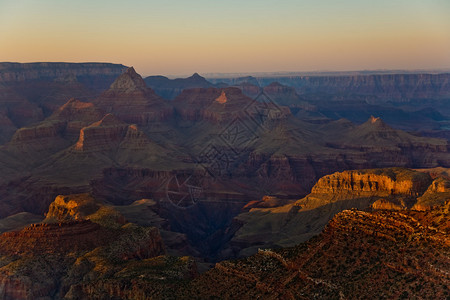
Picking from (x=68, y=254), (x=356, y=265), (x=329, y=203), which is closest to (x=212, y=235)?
(x=329, y=203)

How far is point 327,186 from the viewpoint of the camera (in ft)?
463

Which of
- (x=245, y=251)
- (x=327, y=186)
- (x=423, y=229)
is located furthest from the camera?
(x=327, y=186)

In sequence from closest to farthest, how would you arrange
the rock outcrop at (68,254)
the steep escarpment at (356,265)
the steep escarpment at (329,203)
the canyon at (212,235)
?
the steep escarpment at (356,265) < the canyon at (212,235) < the rock outcrop at (68,254) < the steep escarpment at (329,203)

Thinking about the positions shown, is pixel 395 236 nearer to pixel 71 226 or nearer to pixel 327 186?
pixel 71 226

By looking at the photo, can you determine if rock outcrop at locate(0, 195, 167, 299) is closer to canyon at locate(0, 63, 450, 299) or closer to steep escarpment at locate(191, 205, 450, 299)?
canyon at locate(0, 63, 450, 299)

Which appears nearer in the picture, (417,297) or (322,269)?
(417,297)

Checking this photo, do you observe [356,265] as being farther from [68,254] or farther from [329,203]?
[329,203]

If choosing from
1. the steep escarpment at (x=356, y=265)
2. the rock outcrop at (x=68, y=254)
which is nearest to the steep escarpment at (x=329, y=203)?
the rock outcrop at (x=68, y=254)

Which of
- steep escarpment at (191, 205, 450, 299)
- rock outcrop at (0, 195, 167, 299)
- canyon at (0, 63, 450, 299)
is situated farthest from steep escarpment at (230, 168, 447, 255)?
steep escarpment at (191, 205, 450, 299)

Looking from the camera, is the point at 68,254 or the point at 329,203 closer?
the point at 68,254

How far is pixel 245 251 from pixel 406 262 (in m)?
83.6

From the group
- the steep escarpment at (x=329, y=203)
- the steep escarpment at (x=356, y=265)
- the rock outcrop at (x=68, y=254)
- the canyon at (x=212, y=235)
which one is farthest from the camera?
the steep escarpment at (x=329, y=203)

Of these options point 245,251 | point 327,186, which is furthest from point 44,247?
point 327,186

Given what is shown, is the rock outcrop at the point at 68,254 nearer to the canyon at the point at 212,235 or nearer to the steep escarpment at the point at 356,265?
the canyon at the point at 212,235
